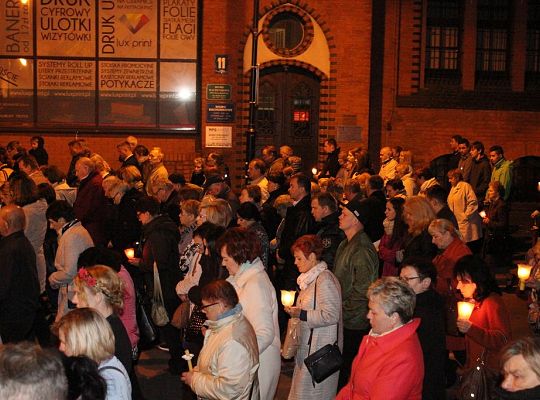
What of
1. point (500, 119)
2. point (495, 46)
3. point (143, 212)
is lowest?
Result: point (143, 212)

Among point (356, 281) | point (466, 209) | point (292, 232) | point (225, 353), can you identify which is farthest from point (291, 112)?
point (225, 353)

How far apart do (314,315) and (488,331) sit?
4.61 ft

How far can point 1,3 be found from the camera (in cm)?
1931

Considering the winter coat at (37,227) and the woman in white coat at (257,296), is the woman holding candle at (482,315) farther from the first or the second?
the winter coat at (37,227)

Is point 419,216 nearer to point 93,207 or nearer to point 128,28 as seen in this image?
point 93,207

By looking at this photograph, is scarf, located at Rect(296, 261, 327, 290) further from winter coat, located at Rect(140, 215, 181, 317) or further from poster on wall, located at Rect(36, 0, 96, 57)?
poster on wall, located at Rect(36, 0, 96, 57)

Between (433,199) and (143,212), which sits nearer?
(143,212)

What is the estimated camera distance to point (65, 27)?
19547 millimetres

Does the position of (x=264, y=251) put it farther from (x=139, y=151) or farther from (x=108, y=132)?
(x=108, y=132)

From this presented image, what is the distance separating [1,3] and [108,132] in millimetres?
3774

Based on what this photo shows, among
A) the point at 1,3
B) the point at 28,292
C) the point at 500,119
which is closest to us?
the point at 28,292

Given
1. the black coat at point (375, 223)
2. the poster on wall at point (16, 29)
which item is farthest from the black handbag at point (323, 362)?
the poster on wall at point (16, 29)

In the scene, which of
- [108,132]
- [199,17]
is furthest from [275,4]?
[108,132]

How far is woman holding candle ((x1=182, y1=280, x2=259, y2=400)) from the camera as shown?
5.56 meters
